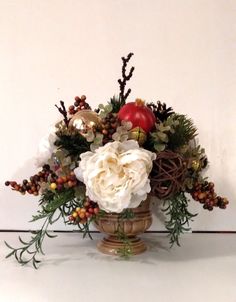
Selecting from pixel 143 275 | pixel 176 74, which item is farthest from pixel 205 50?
pixel 143 275

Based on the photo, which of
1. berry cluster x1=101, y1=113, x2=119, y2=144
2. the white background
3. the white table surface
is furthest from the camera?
the white background

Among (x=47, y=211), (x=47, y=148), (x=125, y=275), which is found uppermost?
(x=47, y=148)

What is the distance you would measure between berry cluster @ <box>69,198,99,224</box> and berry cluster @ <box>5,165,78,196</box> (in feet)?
0.15

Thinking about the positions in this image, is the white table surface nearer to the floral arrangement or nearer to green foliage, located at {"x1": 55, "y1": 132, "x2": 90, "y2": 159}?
the floral arrangement

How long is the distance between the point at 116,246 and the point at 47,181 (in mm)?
196

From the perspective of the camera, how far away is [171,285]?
0.73 m

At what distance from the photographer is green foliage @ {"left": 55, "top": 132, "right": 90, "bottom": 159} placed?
32.4 inches

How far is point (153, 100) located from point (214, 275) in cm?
49

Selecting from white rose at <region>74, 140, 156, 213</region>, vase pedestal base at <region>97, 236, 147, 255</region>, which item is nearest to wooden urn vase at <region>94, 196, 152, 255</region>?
vase pedestal base at <region>97, 236, 147, 255</region>

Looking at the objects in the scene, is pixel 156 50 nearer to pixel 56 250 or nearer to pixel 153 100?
pixel 153 100

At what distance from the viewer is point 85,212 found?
76cm

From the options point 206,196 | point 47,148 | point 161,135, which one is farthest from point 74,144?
point 206,196

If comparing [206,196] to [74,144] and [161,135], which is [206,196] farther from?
[74,144]

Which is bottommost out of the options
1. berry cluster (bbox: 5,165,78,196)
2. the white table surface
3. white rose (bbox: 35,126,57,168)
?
the white table surface
